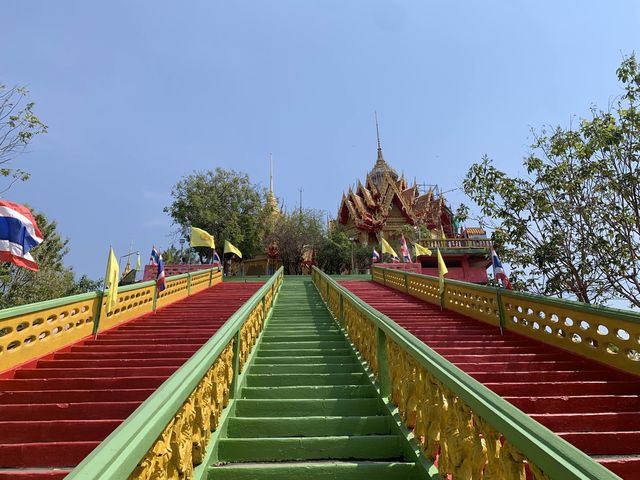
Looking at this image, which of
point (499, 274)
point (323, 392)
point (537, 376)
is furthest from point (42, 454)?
point (499, 274)

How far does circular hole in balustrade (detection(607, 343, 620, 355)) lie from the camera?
5.23 meters

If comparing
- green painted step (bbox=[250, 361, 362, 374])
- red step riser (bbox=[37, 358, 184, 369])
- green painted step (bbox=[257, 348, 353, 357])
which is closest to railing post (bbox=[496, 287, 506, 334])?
green painted step (bbox=[257, 348, 353, 357])

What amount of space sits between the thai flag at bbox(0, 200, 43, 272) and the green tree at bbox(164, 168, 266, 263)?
23032mm

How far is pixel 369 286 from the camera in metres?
17.8

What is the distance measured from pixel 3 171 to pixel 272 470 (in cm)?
1059

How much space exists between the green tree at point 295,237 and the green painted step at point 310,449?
32.5m

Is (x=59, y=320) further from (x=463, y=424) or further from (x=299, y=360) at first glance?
(x=463, y=424)

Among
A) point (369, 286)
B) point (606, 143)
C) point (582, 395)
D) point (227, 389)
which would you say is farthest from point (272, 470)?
point (369, 286)

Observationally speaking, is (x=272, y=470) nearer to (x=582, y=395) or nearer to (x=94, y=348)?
(x=582, y=395)

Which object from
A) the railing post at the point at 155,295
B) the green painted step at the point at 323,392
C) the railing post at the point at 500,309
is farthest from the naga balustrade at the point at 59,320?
the railing post at the point at 500,309

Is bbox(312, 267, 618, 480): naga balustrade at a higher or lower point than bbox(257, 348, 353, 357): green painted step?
higher

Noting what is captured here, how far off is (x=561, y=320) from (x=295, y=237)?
30228 mm

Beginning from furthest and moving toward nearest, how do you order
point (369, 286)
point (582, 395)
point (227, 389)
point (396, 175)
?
point (396, 175) < point (369, 286) < point (582, 395) < point (227, 389)

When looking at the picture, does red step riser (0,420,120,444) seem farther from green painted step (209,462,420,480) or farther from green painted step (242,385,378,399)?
green painted step (242,385,378,399)
